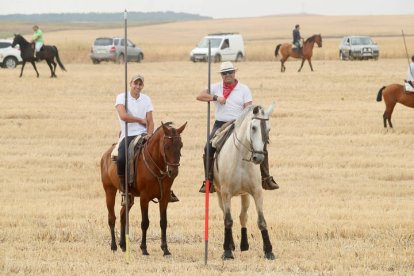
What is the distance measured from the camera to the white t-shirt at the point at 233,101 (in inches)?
535

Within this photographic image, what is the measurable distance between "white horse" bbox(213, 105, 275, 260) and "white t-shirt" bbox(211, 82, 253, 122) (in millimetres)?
628

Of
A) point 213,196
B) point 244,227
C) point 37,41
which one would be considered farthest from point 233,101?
point 37,41

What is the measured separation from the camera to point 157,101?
3634cm

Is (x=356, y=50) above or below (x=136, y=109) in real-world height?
below

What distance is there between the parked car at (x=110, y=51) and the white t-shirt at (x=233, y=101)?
48683 mm

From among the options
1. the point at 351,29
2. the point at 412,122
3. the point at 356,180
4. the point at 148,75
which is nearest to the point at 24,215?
the point at 356,180

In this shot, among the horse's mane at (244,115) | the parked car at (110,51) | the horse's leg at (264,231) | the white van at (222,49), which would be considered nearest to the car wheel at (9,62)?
the parked car at (110,51)

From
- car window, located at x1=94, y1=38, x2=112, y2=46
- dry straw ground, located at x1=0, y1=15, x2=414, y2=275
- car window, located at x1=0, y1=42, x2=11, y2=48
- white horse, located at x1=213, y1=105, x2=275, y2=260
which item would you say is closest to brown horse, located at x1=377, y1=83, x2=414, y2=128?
dry straw ground, located at x1=0, y1=15, x2=414, y2=275

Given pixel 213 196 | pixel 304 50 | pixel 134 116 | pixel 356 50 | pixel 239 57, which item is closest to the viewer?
pixel 134 116

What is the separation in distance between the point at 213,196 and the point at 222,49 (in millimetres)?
45071

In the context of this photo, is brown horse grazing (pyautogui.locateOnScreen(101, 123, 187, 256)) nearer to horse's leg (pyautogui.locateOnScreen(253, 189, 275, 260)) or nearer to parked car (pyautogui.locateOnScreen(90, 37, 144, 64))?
horse's leg (pyautogui.locateOnScreen(253, 189, 275, 260))

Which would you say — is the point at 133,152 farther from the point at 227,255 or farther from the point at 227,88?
the point at 227,255

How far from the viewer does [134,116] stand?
13.3m

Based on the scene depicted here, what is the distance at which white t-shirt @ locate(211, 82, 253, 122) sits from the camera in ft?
44.5
